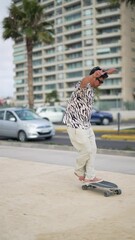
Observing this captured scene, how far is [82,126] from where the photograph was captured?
665 centimetres

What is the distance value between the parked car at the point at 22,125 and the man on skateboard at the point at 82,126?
10816 mm

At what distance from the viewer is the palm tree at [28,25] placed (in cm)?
3559

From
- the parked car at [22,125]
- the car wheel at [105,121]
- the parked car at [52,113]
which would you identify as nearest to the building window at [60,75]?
the parked car at [52,113]

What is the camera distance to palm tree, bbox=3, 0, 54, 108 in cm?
3559

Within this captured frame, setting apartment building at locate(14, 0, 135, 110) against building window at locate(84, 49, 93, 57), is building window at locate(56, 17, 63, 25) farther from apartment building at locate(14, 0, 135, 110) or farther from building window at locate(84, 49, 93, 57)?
building window at locate(84, 49, 93, 57)

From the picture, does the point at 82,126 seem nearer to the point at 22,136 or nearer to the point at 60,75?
the point at 22,136

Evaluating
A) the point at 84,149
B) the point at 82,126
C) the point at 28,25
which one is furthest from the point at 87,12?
the point at 84,149

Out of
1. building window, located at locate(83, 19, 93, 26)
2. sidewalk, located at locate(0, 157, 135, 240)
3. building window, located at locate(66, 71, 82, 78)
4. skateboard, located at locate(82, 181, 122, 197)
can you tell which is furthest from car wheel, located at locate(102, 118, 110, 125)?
building window, located at locate(66, 71, 82, 78)

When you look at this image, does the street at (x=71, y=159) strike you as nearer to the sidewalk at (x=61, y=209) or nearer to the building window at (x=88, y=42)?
the sidewalk at (x=61, y=209)

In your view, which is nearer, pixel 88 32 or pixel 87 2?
pixel 88 32

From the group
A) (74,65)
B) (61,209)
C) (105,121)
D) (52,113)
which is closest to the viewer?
(61,209)

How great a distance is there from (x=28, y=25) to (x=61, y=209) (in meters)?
31.7

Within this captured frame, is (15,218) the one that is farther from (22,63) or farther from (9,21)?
(22,63)

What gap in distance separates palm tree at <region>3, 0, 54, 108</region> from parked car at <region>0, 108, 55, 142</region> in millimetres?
17440
